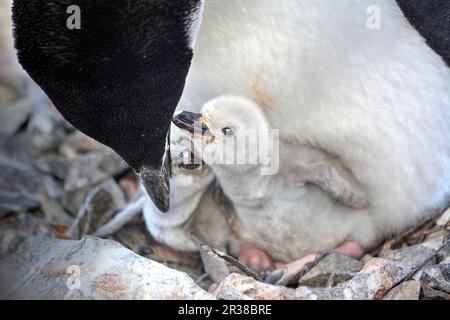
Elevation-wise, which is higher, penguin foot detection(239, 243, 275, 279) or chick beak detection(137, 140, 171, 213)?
chick beak detection(137, 140, 171, 213)

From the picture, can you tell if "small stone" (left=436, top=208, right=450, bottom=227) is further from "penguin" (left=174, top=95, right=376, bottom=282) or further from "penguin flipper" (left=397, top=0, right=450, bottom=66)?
"penguin flipper" (left=397, top=0, right=450, bottom=66)

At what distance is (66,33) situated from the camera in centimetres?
171

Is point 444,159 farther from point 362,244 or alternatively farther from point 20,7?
point 20,7

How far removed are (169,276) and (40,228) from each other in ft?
3.00

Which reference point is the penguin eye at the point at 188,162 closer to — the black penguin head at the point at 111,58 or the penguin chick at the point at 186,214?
the penguin chick at the point at 186,214

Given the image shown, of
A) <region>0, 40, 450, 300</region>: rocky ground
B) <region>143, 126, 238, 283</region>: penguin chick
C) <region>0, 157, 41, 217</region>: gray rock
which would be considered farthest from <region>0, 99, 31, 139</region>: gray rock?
<region>143, 126, 238, 283</region>: penguin chick

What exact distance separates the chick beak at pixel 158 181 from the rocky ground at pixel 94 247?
196mm

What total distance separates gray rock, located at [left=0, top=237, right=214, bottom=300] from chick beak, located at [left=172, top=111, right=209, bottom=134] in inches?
17.4

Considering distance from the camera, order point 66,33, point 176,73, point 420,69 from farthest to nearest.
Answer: point 420,69 < point 176,73 < point 66,33

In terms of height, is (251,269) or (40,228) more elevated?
(251,269)

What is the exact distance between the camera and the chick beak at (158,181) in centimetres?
205

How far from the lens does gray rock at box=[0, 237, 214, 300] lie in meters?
1.80

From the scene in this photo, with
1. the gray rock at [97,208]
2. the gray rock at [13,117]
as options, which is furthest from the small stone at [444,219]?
the gray rock at [13,117]
